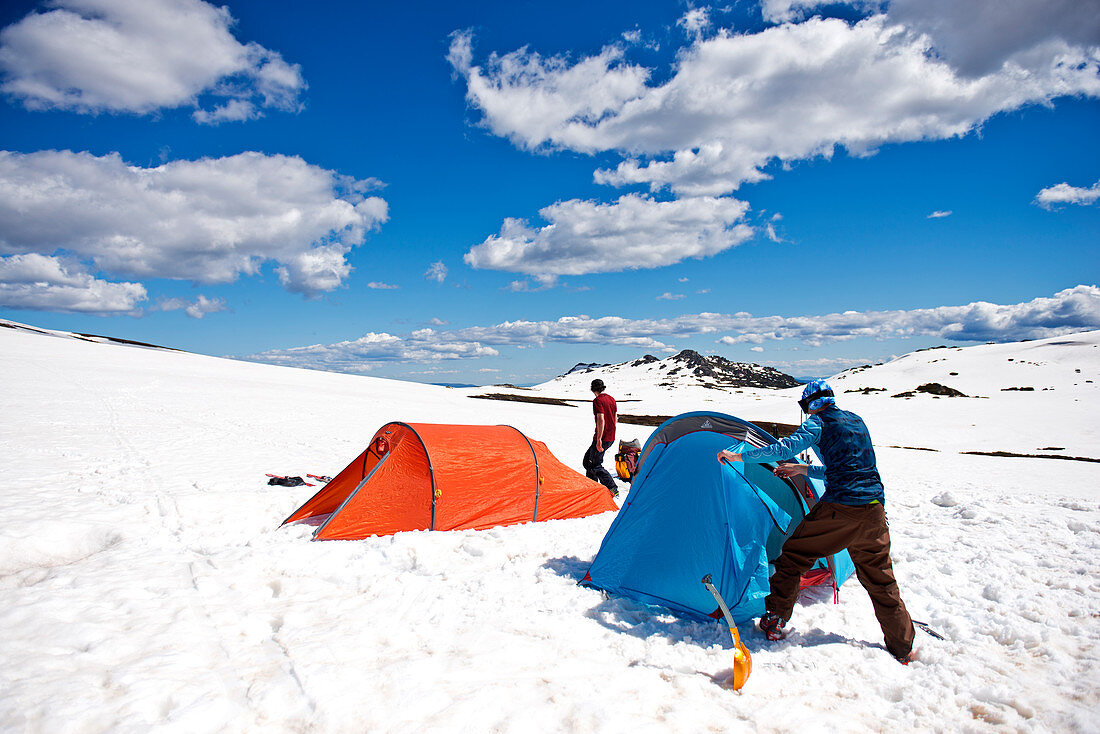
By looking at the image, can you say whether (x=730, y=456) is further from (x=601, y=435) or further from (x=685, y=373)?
(x=685, y=373)

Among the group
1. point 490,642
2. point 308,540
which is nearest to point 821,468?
point 490,642

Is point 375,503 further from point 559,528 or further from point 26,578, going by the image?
point 26,578

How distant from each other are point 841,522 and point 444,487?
5968 millimetres

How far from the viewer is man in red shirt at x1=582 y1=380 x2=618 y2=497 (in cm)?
1228

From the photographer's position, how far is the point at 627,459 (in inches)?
527

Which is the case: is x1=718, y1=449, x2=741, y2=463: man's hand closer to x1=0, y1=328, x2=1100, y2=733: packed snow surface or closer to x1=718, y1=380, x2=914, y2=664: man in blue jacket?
x1=718, y1=380, x2=914, y2=664: man in blue jacket

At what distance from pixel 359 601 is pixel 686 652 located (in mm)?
3677

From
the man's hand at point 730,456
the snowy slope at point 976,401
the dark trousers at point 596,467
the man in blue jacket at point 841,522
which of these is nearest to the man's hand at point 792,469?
the man in blue jacket at point 841,522

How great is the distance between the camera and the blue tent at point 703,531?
5.75 m

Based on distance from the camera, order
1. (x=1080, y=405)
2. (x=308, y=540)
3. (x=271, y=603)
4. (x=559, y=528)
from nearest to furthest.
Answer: (x=271, y=603), (x=308, y=540), (x=559, y=528), (x=1080, y=405)

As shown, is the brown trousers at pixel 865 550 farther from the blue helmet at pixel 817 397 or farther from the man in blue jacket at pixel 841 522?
the blue helmet at pixel 817 397

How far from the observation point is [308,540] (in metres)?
8.16

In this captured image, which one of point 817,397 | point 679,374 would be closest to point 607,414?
point 817,397

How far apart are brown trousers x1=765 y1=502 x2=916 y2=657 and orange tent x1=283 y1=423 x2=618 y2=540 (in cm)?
529
